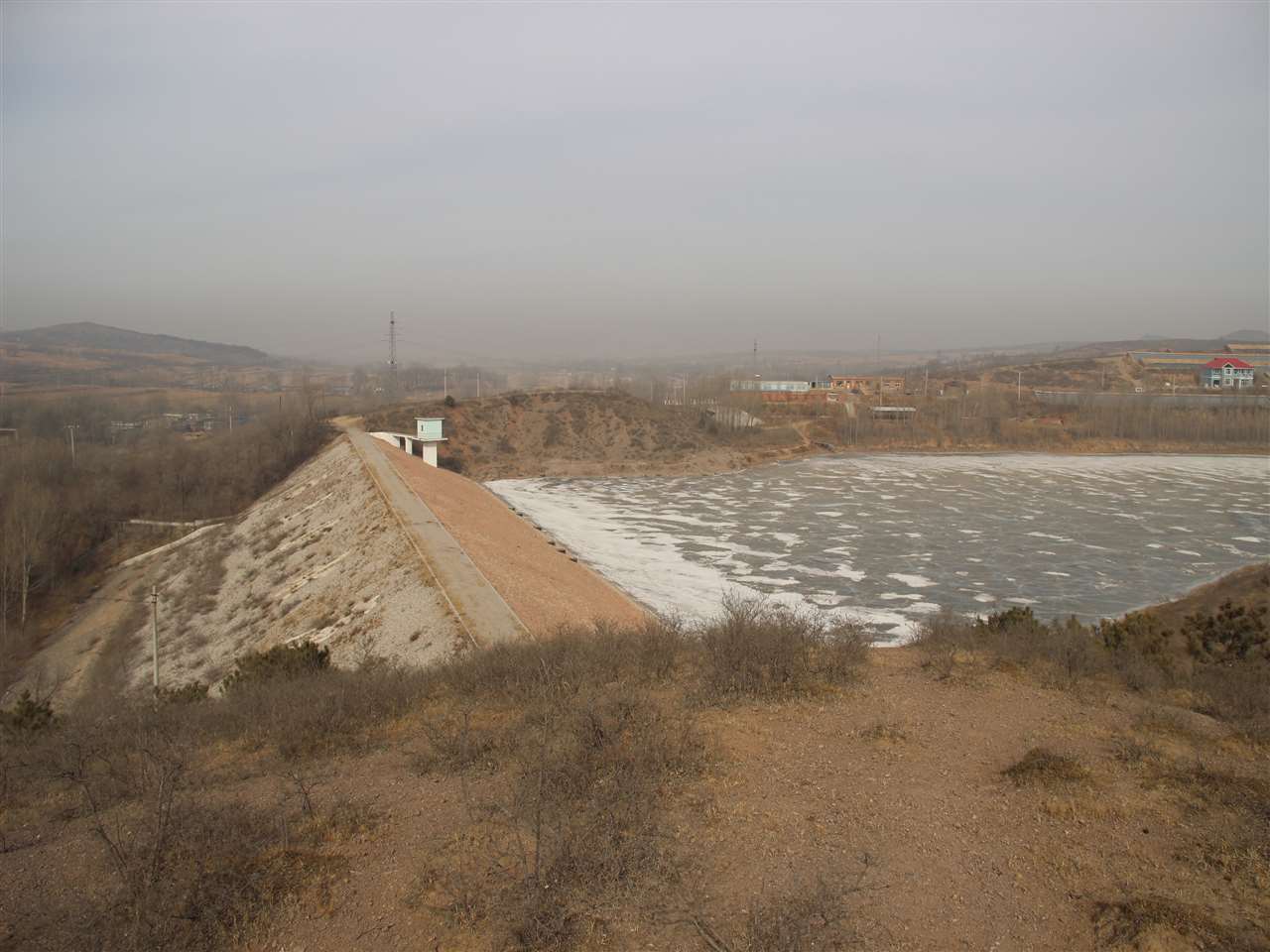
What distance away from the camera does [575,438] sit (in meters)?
45.2

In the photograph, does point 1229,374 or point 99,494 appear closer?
point 99,494

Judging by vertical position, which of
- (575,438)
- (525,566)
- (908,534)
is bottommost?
(908,534)

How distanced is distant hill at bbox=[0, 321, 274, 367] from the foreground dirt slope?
7191cm

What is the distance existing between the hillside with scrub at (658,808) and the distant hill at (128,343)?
10523cm

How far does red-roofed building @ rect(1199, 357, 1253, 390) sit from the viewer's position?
67050 mm

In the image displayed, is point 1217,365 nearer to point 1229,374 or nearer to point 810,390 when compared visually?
point 1229,374

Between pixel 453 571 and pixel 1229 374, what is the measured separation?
76.3 m

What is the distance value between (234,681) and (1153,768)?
8.32m

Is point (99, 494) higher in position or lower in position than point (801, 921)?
lower

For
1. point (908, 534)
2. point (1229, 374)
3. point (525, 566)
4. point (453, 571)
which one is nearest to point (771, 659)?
point (453, 571)

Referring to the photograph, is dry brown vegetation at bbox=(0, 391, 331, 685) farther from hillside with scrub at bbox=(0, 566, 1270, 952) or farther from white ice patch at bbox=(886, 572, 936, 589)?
white ice patch at bbox=(886, 572, 936, 589)

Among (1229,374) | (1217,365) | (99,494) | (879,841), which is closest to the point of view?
(879,841)

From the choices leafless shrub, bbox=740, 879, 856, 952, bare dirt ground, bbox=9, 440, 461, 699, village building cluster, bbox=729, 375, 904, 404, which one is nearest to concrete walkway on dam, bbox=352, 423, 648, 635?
bare dirt ground, bbox=9, 440, 461, 699

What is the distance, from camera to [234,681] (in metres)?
8.66
